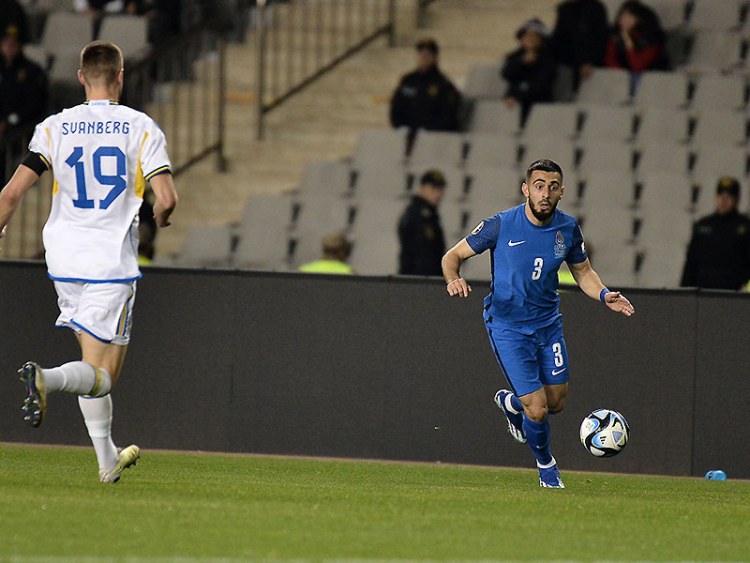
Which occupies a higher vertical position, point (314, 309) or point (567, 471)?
point (314, 309)

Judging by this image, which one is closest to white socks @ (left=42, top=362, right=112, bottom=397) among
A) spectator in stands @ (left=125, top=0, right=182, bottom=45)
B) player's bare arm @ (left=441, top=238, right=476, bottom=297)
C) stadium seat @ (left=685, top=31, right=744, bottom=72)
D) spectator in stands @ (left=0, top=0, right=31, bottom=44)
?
player's bare arm @ (left=441, top=238, right=476, bottom=297)

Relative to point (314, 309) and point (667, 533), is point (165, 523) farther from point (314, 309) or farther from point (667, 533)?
point (314, 309)

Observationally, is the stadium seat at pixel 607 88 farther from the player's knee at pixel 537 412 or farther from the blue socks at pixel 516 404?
the player's knee at pixel 537 412

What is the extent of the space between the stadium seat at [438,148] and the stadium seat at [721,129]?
7.99ft

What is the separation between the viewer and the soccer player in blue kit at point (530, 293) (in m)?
9.98

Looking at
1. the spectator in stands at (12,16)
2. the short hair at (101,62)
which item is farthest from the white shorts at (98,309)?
the spectator in stands at (12,16)

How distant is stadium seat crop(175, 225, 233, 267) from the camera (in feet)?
54.1

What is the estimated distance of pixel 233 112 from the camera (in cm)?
1906

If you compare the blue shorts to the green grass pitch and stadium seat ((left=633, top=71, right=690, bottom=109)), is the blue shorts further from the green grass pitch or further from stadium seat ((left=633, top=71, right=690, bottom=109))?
stadium seat ((left=633, top=71, right=690, bottom=109))

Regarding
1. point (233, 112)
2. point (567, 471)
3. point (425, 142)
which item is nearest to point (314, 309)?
point (567, 471)

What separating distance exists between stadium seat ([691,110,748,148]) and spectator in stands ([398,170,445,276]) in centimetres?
324

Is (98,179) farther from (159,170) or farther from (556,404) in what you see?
(556,404)

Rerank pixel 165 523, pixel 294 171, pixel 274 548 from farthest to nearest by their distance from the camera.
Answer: pixel 294 171 → pixel 165 523 → pixel 274 548

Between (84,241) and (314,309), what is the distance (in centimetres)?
471
